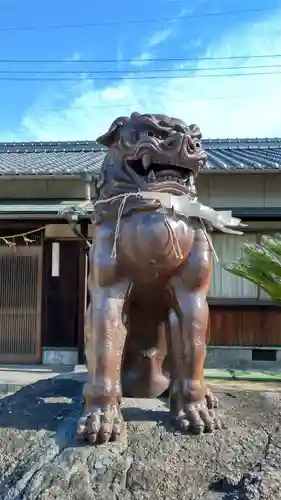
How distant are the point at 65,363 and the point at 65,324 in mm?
802

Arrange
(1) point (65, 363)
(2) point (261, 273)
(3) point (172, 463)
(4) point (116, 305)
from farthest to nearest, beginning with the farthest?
(1) point (65, 363), (2) point (261, 273), (4) point (116, 305), (3) point (172, 463)

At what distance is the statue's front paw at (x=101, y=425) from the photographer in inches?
83.5

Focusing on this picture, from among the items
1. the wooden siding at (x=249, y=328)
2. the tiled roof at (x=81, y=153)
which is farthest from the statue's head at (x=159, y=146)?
the tiled roof at (x=81, y=153)

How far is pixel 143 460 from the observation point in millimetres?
2039

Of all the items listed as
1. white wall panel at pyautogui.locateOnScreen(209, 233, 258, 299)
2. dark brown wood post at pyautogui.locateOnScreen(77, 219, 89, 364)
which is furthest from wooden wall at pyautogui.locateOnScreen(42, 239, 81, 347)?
white wall panel at pyautogui.locateOnScreen(209, 233, 258, 299)

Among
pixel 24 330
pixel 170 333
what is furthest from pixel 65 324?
pixel 170 333

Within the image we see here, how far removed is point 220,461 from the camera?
206cm

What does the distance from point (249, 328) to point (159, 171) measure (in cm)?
779

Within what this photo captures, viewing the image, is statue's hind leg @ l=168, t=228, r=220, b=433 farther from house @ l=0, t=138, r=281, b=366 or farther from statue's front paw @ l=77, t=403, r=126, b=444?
house @ l=0, t=138, r=281, b=366

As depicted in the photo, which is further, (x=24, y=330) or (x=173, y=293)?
(x=24, y=330)

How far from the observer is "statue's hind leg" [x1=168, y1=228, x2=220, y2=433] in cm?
234

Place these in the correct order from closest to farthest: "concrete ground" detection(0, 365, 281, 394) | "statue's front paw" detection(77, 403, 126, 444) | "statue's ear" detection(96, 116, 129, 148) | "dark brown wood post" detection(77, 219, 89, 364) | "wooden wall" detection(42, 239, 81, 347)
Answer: "statue's front paw" detection(77, 403, 126, 444) → "statue's ear" detection(96, 116, 129, 148) → "concrete ground" detection(0, 365, 281, 394) → "dark brown wood post" detection(77, 219, 89, 364) → "wooden wall" detection(42, 239, 81, 347)

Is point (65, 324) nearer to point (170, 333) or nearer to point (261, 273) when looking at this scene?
point (261, 273)

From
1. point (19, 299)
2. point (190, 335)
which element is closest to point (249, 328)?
point (19, 299)
